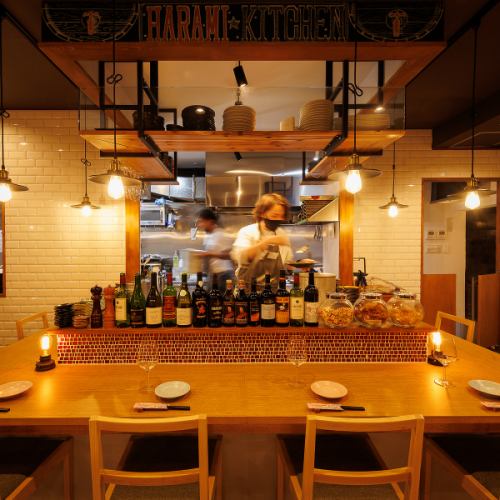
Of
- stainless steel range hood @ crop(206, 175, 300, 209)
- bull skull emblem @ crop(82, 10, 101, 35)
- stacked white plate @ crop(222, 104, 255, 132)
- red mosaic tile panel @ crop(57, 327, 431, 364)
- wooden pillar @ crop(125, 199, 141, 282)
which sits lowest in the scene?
red mosaic tile panel @ crop(57, 327, 431, 364)

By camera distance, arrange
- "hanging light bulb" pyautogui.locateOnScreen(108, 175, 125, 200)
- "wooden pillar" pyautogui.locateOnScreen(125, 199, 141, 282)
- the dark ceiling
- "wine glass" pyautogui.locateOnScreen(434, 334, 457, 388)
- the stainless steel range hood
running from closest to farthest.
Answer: "wine glass" pyautogui.locateOnScreen(434, 334, 457, 388)
"hanging light bulb" pyautogui.locateOnScreen(108, 175, 125, 200)
the dark ceiling
"wooden pillar" pyautogui.locateOnScreen(125, 199, 141, 282)
the stainless steel range hood

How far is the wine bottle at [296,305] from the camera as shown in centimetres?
188

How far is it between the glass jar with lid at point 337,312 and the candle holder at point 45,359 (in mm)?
1564

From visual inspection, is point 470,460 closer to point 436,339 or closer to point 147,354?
point 436,339

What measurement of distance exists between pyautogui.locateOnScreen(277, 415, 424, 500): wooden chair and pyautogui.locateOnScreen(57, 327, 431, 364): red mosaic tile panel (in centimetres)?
44

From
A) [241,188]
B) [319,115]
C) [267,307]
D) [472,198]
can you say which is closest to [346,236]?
[241,188]

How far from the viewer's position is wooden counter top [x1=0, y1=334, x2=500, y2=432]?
4.42ft

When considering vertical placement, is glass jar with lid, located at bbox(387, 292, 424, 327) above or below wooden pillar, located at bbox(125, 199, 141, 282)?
below

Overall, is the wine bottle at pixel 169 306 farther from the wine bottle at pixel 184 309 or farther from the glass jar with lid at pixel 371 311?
the glass jar with lid at pixel 371 311

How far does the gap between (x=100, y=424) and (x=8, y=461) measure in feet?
2.70

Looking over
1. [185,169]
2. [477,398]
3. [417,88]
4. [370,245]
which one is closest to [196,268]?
[185,169]

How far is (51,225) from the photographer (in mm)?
3883

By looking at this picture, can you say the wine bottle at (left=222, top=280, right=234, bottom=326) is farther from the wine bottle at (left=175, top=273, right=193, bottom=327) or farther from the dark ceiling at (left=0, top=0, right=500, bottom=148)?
the dark ceiling at (left=0, top=0, right=500, bottom=148)

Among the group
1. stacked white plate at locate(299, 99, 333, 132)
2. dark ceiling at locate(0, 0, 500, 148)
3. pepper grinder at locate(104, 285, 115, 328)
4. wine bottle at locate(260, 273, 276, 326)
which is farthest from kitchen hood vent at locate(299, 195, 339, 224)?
pepper grinder at locate(104, 285, 115, 328)
